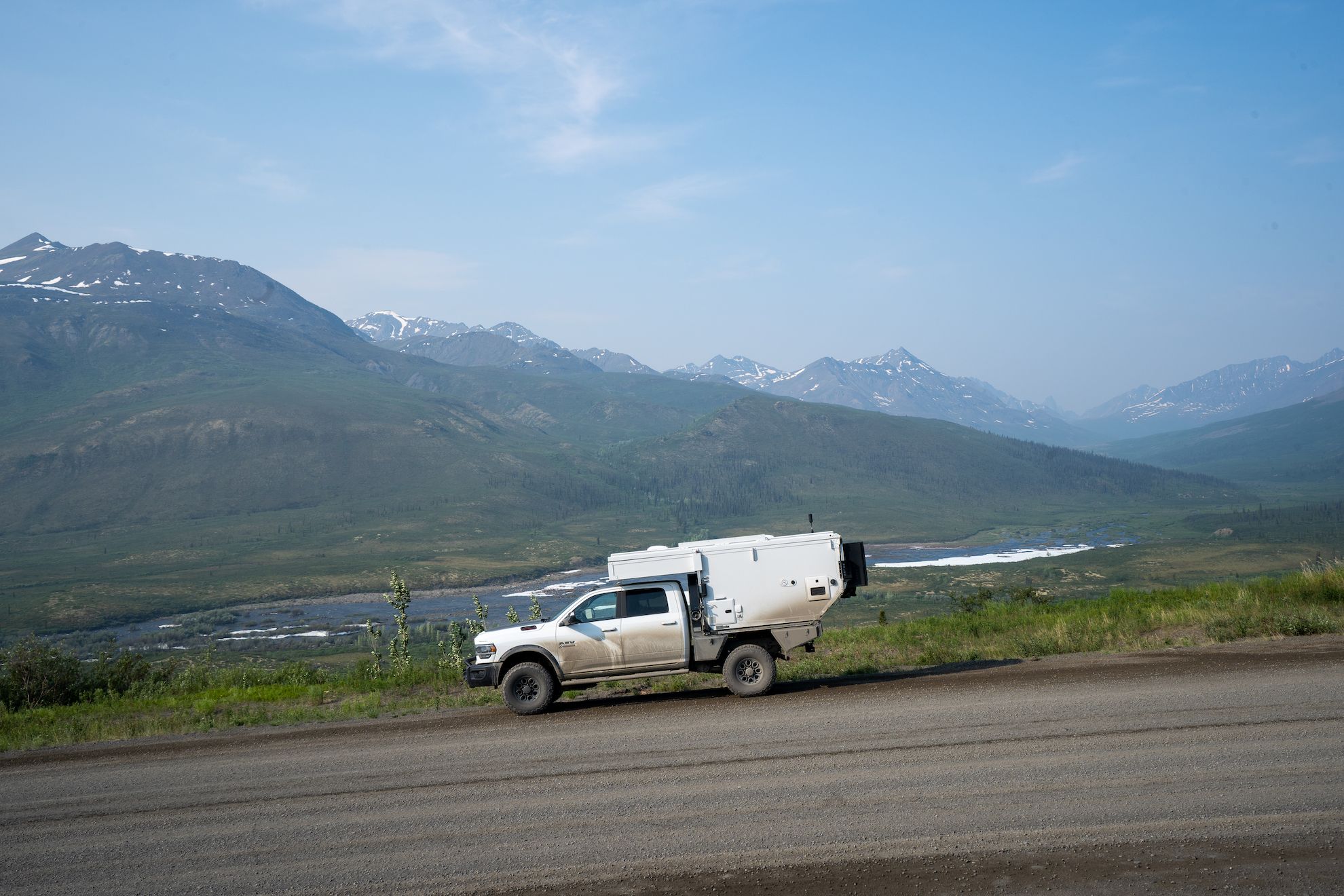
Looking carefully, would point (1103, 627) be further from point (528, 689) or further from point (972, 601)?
point (528, 689)

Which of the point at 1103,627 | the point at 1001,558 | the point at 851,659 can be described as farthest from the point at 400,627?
the point at 1001,558

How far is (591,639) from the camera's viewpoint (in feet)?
53.0

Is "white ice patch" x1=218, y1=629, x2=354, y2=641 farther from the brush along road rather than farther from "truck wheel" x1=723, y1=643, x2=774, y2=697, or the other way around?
"truck wheel" x1=723, y1=643, x2=774, y2=697

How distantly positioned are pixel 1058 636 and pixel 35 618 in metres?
129

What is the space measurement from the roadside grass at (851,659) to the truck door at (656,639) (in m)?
1.87

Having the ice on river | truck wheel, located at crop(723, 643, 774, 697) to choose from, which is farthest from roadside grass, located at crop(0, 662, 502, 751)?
the ice on river

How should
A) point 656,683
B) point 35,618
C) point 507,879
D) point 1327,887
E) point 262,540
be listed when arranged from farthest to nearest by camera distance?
point 262,540, point 35,618, point 656,683, point 507,879, point 1327,887

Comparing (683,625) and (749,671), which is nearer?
(683,625)

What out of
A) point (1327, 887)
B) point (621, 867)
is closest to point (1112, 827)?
point (1327, 887)

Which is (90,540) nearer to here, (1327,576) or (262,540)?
(262,540)

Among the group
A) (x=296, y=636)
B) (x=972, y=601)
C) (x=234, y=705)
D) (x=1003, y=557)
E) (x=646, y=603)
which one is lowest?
(x=1003, y=557)

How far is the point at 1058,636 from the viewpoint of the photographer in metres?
19.3

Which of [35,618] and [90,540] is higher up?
[90,540]

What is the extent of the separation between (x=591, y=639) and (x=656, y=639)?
1106 millimetres
